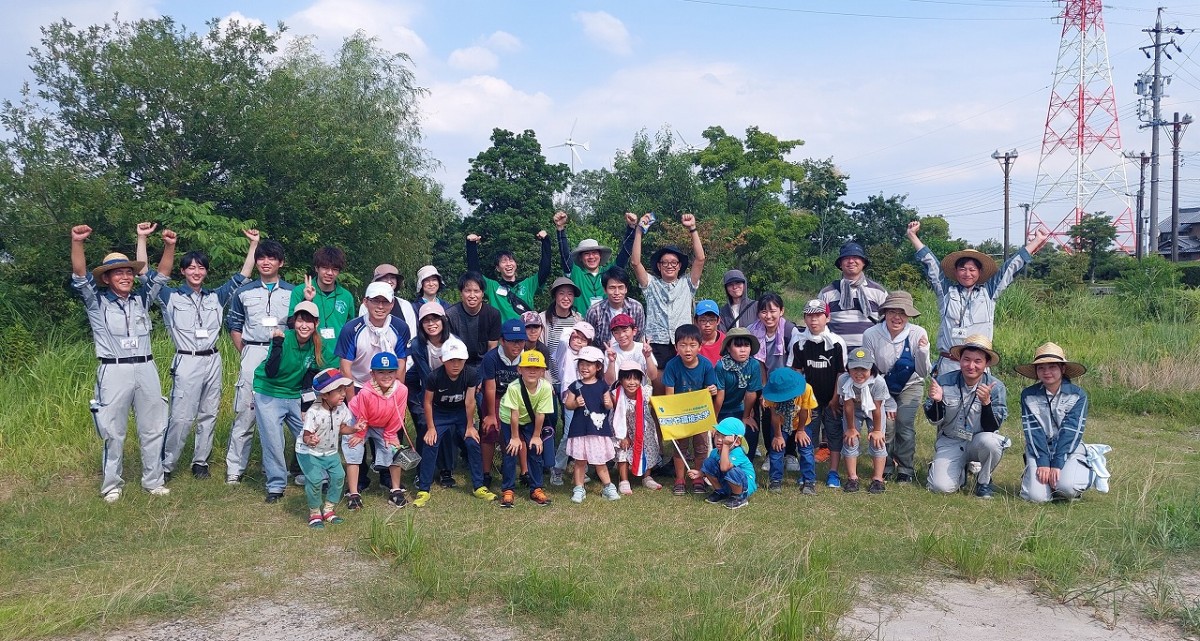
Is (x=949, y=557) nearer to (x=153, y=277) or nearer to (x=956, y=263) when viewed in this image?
(x=956, y=263)

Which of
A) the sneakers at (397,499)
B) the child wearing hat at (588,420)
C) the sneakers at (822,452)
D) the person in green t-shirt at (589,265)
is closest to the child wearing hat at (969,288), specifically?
the sneakers at (822,452)

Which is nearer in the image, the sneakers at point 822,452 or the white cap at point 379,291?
the white cap at point 379,291

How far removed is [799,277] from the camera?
32719 mm

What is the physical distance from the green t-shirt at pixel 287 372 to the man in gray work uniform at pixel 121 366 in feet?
2.77

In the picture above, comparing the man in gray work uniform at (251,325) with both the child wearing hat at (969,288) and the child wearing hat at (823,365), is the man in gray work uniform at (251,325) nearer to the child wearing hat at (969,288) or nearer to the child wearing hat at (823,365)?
the child wearing hat at (823,365)

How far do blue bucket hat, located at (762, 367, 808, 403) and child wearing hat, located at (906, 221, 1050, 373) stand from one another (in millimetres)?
1308

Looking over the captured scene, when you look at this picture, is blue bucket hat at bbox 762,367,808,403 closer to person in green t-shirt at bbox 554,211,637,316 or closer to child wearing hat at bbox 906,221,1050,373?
child wearing hat at bbox 906,221,1050,373

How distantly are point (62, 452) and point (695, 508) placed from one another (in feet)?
18.3

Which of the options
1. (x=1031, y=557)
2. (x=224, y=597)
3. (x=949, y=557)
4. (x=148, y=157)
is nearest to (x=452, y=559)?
(x=224, y=597)

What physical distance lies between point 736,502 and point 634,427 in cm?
101

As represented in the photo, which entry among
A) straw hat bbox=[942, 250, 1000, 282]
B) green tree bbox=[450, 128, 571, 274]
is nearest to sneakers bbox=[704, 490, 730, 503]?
straw hat bbox=[942, 250, 1000, 282]

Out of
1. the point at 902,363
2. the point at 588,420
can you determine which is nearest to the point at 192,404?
the point at 588,420

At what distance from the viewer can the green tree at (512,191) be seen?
72.1 feet

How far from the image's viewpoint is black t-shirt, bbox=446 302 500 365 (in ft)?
21.3
